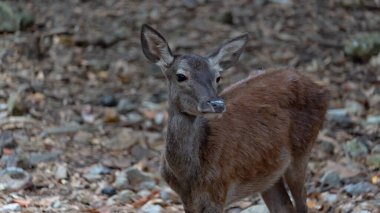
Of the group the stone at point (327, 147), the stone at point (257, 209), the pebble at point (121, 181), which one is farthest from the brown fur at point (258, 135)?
the stone at point (327, 147)

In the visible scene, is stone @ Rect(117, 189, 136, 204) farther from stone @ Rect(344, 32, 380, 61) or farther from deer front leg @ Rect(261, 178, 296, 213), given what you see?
stone @ Rect(344, 32, 380, 61)

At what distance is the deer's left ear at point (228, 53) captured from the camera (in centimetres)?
789

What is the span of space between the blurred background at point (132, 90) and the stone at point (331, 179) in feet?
0.05

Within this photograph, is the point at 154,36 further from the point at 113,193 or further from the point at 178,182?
the point at 113,193

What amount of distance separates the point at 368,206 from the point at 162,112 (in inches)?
172

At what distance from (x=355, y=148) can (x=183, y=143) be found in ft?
13.6

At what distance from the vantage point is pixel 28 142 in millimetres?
10805

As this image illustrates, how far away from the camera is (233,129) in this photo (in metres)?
7.95

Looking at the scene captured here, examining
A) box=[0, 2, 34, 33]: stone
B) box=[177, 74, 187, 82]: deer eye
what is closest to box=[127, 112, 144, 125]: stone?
box=[0, 2, 34, 33]: stone

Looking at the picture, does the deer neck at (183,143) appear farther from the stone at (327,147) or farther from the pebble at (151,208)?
the stone at (327,147)

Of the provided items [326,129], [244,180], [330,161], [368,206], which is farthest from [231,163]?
[326,129]

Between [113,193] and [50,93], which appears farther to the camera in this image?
[50,93]

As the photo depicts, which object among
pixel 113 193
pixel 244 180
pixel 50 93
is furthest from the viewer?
pixel 50 93

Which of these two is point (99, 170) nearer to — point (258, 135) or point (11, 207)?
point (11, 207)
